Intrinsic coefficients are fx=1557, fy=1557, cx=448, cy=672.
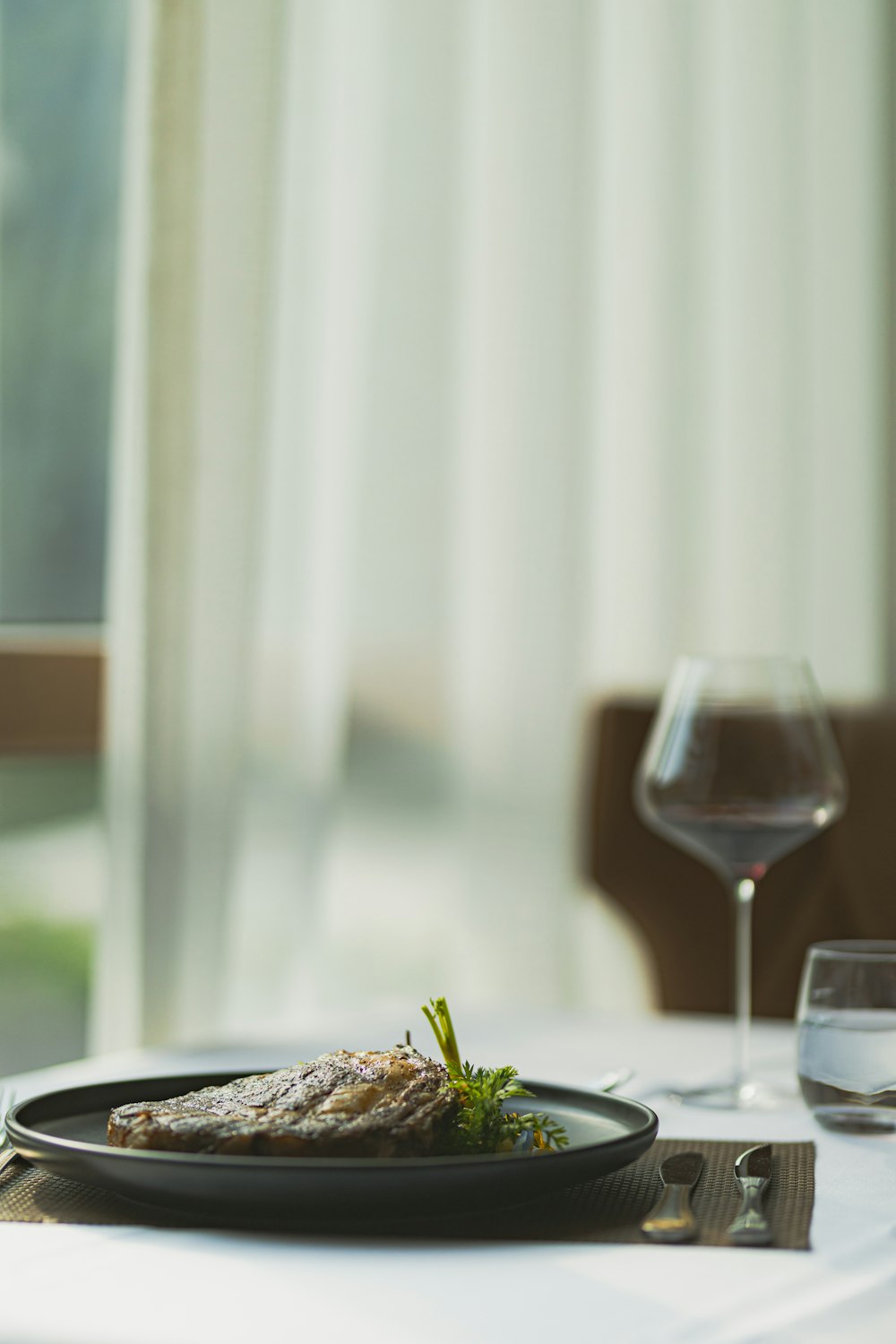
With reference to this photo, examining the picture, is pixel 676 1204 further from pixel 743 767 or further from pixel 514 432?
pixel 514 432

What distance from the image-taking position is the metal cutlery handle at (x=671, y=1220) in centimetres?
56

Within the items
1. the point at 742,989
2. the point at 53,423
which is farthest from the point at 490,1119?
the point at 53,423

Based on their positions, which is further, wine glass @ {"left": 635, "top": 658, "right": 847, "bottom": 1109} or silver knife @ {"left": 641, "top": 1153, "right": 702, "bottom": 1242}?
wine glass @ {"left": 635, "top": 658, "right": 847, "bottom": 1109}

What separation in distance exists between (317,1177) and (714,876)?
117cm

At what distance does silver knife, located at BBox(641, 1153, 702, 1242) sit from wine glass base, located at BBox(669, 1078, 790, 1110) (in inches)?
6.6

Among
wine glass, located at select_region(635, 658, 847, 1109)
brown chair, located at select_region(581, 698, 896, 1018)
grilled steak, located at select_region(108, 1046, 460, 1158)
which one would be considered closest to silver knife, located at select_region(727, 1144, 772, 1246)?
grilled steak, located at select_region(108, 1046, 460, 1158)

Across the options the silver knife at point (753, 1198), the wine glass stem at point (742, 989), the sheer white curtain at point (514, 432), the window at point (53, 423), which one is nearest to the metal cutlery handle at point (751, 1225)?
the silver knife at point (753, 1198)

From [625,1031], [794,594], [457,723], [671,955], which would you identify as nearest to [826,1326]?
[625,1031]

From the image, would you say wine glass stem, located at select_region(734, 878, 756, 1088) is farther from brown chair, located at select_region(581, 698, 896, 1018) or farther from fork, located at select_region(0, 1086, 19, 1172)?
brown chair, located at select_region(581, 698, 896, 1018)

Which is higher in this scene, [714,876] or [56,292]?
[56,292]

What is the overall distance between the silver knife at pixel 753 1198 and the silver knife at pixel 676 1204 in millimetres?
16

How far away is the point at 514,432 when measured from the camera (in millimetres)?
2033

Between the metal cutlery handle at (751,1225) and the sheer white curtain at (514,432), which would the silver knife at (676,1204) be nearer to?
the metal cutlery handle at (751,1225)

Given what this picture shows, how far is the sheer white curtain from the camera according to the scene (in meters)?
1.84
